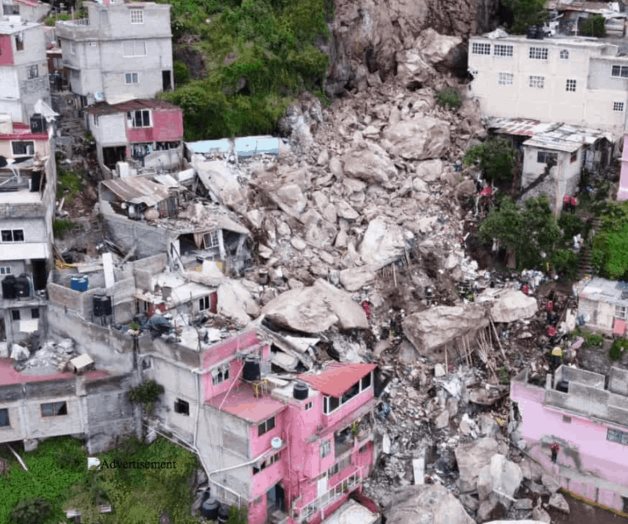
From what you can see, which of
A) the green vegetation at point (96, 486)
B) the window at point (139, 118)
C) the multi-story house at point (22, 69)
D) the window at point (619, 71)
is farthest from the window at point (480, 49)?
the green vegetation at point (96, 486)

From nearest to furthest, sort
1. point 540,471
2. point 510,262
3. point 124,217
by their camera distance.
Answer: point 540,471 → point 124,217 → point 510,262

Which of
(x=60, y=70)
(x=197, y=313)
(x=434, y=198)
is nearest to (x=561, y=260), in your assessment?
(x=434, y=198)

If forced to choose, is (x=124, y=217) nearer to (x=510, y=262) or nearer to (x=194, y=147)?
(x=194, y=147)

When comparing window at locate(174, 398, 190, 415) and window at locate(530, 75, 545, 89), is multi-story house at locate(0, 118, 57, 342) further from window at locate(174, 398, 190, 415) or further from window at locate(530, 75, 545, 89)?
window at locate(530, 75, 545, 89)

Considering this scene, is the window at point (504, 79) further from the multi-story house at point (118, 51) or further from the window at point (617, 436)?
the window at point (617, 436)

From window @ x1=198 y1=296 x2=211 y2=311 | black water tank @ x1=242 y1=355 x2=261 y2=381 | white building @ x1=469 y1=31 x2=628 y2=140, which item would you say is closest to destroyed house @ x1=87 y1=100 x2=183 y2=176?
window @ x1=198 y1=296 x2=211 y2=311
